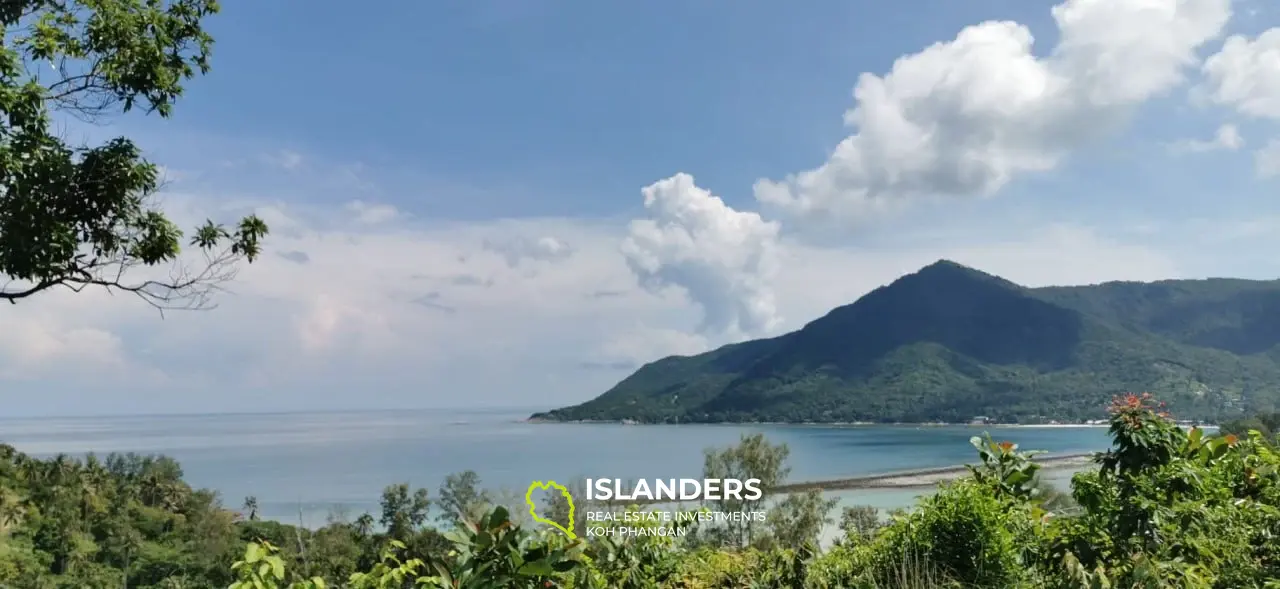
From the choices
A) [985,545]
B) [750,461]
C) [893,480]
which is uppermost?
[985,545]

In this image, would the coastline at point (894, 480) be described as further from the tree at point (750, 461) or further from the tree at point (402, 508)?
the tree at point (402, 508)

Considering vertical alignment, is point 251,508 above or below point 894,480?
below

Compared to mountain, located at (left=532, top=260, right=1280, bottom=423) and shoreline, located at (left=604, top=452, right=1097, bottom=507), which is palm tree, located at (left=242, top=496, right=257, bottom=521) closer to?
shoreline, located at (left=604, top=452, right=1097, bottom=507)

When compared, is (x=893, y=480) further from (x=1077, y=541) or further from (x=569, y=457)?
(x=1077, y=541)

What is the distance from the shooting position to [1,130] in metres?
3.66

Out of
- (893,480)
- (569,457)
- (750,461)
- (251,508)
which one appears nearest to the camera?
(750,461)

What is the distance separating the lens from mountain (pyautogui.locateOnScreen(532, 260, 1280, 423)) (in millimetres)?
105000

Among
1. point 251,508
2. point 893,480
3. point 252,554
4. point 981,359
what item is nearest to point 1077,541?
point 252,554

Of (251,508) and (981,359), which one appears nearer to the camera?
(251,508)

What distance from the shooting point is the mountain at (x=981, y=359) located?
105 metres

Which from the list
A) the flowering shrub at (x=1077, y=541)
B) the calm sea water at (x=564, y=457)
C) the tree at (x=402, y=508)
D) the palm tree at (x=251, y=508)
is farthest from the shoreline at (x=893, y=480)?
the flowering shrub at (x=1077, y=541)

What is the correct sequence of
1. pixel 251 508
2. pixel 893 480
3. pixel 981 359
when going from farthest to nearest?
pixel 981 359 → pixel 893 480 → pixel 251 508

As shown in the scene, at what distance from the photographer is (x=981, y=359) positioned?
447 feet

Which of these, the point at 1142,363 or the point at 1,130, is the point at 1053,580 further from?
the point at 1142,363
